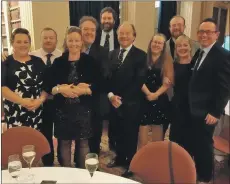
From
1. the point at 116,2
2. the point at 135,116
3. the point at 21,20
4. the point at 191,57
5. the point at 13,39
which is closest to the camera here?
the point at 13,39

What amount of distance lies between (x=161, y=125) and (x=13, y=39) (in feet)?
5.16

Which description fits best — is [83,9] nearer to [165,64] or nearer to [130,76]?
Answer: [130,76]

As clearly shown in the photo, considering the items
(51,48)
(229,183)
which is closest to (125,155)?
(229,183)

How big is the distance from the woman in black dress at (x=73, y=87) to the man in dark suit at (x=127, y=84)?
1.12ft

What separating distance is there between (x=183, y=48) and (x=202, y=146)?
0.89 metres

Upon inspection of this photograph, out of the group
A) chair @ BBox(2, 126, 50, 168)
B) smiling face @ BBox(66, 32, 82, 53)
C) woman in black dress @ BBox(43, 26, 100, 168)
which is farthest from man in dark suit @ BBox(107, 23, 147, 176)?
chair @ BBox(2, 126, 50, 168)

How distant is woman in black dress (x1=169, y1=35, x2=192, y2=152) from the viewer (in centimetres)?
236

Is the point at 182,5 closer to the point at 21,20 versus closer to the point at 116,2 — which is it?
the point at 116,2

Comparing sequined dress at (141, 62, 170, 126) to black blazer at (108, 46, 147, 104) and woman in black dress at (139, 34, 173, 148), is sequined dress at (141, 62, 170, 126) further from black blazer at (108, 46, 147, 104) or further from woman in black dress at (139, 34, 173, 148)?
black blazer at (108, 46, 147, 104)

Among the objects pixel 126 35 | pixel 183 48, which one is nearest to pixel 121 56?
pixel 126 35

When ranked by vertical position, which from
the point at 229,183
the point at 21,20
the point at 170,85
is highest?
the point at 21,20

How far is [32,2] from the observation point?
8.50 ft

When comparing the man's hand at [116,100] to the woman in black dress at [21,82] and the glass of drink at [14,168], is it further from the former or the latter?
the glass of drink at [14,168]

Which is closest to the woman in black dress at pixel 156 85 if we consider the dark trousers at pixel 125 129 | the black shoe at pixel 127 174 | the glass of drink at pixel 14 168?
the dark trousers at pixel 125 129
